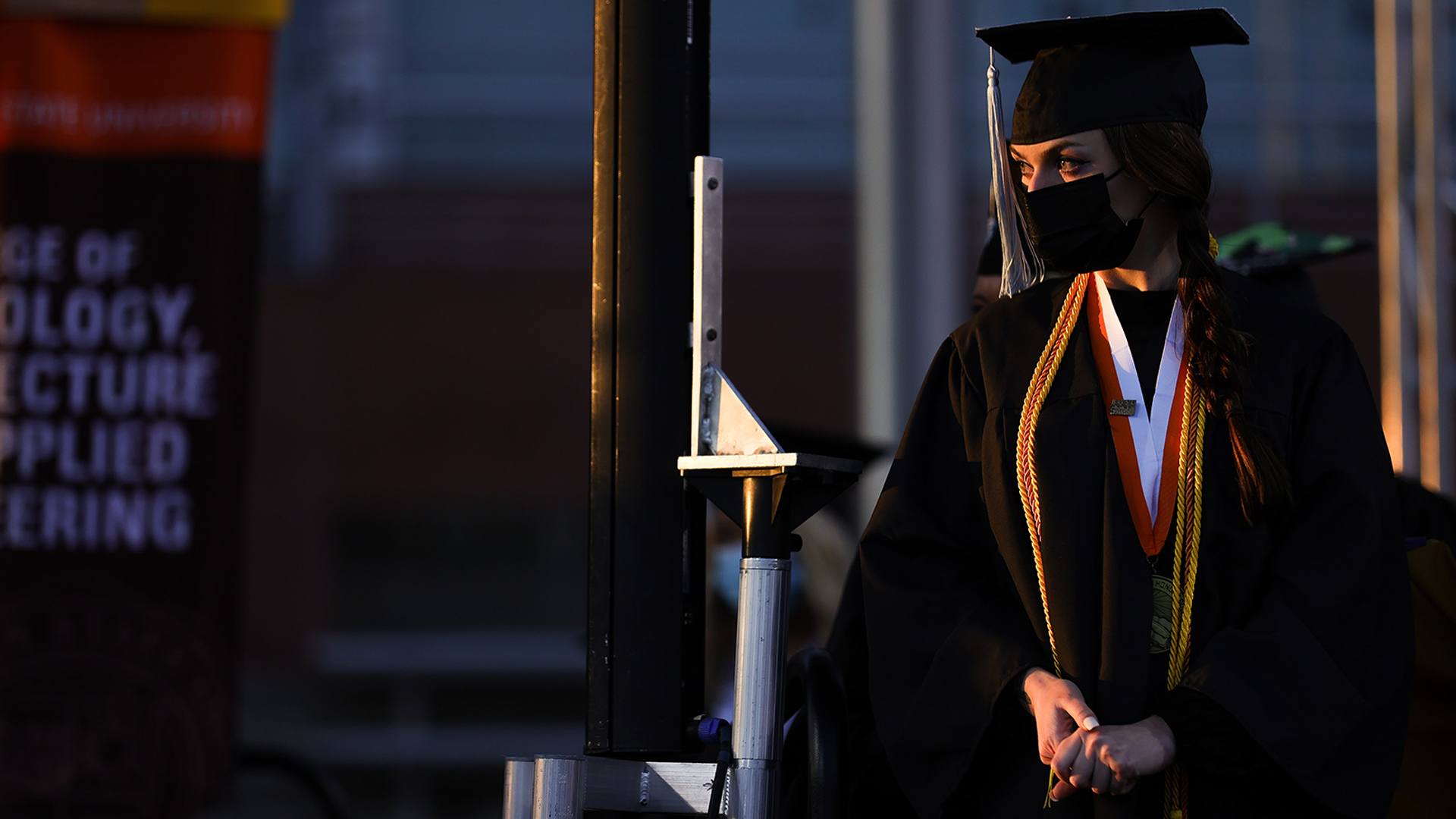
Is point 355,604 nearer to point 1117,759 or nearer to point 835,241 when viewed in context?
point 835,241

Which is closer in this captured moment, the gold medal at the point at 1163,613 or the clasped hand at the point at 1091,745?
the clasped hand at the point at 1091,745

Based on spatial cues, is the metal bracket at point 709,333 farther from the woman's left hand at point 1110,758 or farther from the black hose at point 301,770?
the black hose at point 301,770

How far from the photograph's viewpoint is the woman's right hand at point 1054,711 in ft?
5.59

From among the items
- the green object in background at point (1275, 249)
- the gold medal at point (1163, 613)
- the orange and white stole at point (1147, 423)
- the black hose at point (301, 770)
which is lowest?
the black hose at point (301, 770)

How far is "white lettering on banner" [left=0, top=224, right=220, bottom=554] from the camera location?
4.58 meters

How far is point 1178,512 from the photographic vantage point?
5.96 ft

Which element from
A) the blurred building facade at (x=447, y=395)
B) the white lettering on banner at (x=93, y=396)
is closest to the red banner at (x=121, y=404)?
the white lettering on banner at (x=93, y=396)

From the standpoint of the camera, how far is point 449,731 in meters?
13.4

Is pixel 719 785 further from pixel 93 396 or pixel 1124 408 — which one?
pixel 93 396

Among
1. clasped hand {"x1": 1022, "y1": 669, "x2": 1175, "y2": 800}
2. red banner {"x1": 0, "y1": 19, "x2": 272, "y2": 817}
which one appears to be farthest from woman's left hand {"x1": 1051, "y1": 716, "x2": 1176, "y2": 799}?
red banner {"x1": 0, "y1": 19, "x2": 272, "y2": 817}

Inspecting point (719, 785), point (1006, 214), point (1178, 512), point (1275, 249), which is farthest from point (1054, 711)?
point (1275, 249)

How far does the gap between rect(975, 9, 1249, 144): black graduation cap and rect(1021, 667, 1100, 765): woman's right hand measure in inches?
24.0

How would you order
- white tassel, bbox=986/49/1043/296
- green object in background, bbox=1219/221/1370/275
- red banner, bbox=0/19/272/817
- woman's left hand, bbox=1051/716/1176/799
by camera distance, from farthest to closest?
red banner, bbox=0/19/272/817, green object in background, bbox=1219/221/1370/275, white tassel, bbox=986/49/1043/296, woman's left hand, bbox=1051/716/1176/799

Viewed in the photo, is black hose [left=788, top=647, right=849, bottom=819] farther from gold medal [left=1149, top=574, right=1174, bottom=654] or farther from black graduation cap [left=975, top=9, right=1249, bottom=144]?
black graduation cap [left=975, top=9, right=1249, bottom=144]
